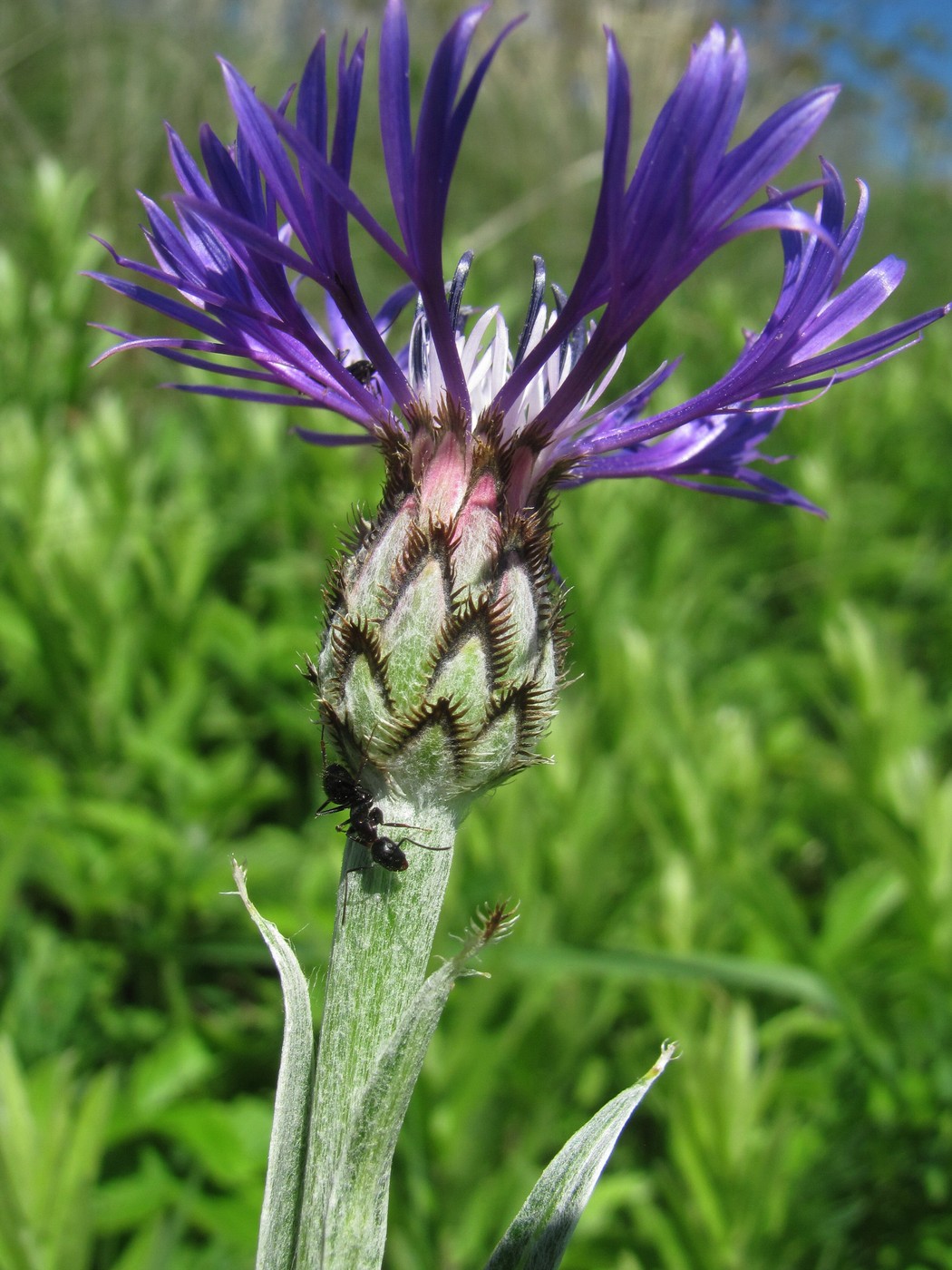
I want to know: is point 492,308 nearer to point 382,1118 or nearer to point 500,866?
point 382,1118

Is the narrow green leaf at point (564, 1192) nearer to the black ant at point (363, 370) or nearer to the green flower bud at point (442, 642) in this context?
the green flower bud at point (442, 642)

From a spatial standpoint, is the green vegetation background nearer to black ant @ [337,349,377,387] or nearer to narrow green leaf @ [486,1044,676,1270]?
black ant @ [337,349,377,387]

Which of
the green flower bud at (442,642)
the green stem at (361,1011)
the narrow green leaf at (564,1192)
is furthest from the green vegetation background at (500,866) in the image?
the narrow green leaf at (564,1192)

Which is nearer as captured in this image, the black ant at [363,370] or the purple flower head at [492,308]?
the purple flower head at [492,308]

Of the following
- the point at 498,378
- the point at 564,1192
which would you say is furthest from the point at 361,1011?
the point at 498,378

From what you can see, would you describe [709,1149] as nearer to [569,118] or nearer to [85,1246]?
[85,1246]

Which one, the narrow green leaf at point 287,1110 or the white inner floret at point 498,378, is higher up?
the white inner floret at point 498,378
